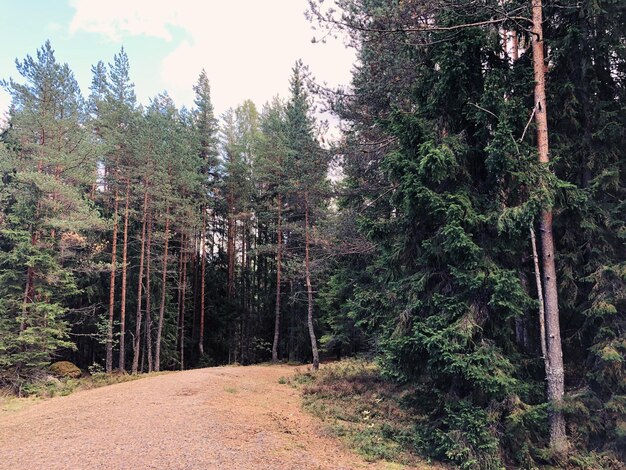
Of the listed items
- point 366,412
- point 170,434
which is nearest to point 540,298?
point 366,412

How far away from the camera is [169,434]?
6711 mm

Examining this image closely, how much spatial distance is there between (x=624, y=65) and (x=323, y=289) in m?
17.0

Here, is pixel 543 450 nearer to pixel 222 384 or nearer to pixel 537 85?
pixel 537 85

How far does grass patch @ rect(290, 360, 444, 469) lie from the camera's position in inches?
245

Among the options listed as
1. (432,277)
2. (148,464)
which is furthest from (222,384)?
(432,277)

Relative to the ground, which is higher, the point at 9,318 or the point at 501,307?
the point at 501,307

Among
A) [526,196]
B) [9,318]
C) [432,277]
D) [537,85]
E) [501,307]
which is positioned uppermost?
[537,85]

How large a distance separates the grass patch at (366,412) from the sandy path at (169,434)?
41 cm

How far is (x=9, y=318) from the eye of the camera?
482 inches

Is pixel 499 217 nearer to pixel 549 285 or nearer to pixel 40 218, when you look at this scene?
pixel 549 285

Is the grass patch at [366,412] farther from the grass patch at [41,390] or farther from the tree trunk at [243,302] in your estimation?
the tree trunk at [243,302]

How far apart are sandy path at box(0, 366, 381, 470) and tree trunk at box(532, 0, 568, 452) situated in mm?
3120

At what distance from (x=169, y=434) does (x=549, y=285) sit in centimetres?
740

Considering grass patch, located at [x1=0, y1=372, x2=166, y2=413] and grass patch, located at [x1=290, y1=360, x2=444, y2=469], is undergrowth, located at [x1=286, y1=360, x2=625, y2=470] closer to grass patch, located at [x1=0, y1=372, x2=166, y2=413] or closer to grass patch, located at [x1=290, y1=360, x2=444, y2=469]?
grass patch, located at [x1=290, y1=360, x2=444, y2=469]
